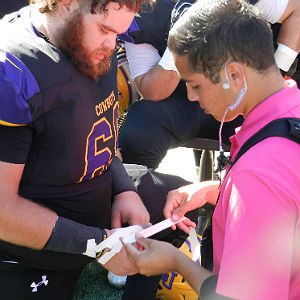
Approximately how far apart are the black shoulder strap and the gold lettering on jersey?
57cm

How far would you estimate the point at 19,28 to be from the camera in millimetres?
1705

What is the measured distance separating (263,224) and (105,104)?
811 millimetres

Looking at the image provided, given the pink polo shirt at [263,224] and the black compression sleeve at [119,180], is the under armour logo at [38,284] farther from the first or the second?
the pink polo shirt at [263,224]

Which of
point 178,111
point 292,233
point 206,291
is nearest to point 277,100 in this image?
point 292,233

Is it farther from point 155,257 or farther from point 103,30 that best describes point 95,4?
point 155,257

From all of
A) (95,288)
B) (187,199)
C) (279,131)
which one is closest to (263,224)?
(279,131)

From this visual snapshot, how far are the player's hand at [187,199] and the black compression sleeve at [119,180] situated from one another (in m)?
0.18

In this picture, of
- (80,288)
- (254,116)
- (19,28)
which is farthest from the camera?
(80,288)

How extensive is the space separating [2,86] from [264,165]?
29.9 inches

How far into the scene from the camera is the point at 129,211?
2.09 m

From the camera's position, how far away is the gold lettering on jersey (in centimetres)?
183

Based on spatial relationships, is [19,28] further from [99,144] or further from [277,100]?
[277,100]

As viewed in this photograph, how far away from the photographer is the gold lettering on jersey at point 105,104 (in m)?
1.83

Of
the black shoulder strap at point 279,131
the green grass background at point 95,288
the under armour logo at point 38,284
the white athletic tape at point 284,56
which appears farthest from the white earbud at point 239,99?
the green grass background at point 95,288
